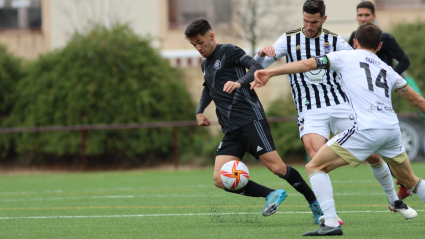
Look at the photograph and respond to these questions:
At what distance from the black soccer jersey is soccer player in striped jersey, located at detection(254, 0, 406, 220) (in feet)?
0.88

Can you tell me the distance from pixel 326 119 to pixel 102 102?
472 inches

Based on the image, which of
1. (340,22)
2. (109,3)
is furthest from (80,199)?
(109,3)

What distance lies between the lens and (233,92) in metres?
5.70

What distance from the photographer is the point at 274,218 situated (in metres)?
6.02

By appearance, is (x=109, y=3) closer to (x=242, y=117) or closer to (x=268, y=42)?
(x=268, y=42)

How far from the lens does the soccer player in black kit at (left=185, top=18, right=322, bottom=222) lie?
558 centimetres

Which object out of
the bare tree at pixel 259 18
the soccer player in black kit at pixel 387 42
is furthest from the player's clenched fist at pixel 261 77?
the bare tree at pixel 259 18

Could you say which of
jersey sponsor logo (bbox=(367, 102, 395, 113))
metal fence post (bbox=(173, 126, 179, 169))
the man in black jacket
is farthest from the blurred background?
jersey sponsor logo (bbox=(367, 102, 395, 113))

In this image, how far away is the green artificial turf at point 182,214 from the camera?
16.8 feet

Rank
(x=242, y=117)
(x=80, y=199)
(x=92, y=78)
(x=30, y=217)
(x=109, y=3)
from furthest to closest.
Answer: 1. (x=109, y=3)
2. (x=92, y=78)
3. (x=80, y=199)
4. (x=30, y=217)
5. (x=242, y=117)

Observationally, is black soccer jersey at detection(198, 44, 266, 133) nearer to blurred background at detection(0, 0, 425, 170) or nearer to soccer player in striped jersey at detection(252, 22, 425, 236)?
soccer player in striped jersey at detection(252, 22, 425, 236)

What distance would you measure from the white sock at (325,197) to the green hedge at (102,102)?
39.3 feet

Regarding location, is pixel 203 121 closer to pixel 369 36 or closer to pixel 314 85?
pixel 314 85

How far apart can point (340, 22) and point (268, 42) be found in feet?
8.27
